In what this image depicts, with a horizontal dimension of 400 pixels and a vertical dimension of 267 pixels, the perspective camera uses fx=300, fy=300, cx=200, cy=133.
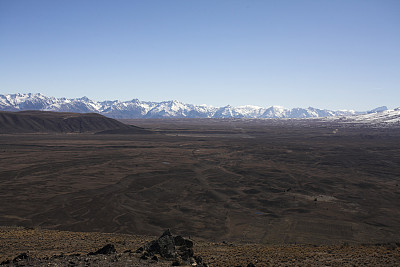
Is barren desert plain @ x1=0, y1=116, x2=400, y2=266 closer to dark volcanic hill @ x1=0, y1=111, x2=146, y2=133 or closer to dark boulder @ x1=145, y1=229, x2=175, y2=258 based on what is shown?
dark boulder @ x1=145, y1=229, x2=175, y2=258

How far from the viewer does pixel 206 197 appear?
46.4 meters

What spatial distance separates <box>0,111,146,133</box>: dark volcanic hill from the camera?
162 metres

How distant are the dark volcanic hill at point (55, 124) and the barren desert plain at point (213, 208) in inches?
3800

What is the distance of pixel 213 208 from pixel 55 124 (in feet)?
526

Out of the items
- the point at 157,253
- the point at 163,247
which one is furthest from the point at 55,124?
Answer: the point at 157,253

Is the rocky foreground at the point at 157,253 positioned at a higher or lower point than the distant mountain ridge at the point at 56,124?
lower

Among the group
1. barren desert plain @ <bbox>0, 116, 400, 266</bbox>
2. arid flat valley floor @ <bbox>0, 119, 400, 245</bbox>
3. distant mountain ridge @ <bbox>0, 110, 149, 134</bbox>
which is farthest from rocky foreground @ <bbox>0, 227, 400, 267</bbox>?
distant mountain ridge @ <bbox>0, 110, 149, 134</bbox>

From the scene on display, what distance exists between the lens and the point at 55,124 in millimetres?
175250

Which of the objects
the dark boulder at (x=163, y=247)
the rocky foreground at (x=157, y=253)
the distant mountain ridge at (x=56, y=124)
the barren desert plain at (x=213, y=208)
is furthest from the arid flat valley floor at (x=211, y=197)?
the distant mountain ridge at (x=56, y=124)

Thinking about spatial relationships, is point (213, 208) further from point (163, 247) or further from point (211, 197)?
point (163, 247)

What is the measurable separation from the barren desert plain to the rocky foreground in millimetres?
129

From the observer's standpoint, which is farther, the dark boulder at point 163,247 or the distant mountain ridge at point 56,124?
the distant mountain ridge at point 56,124

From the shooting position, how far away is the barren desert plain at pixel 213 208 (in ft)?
74.4

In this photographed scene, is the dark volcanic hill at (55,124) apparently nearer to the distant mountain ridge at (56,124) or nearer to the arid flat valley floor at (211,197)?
the distant mountain ridge at (56,124)
